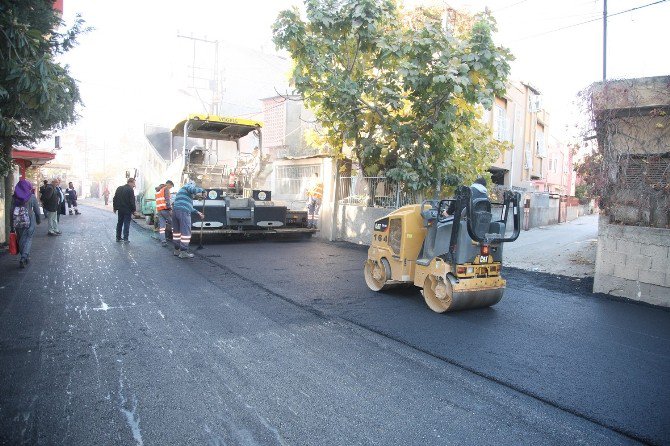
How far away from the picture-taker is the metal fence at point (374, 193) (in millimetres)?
11648

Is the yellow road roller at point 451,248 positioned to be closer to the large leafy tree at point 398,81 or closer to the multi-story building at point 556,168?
the large leafy tree at point 398,81

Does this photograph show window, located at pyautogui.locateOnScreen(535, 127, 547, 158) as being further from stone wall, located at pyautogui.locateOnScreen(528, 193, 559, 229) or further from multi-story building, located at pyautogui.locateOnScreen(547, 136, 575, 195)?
multi-story building, located at pyautogui.locateOnScreen(547, 136, 575, 195)

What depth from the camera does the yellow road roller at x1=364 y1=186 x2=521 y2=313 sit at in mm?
5332

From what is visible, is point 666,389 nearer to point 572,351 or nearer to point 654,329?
point 572,351

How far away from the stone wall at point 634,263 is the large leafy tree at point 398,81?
10.6 feet

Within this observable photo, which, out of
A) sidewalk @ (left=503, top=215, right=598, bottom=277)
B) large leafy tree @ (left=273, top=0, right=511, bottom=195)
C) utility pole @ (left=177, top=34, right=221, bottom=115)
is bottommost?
sidewalk @ (left=503, top=215, right=598, bottom=277)

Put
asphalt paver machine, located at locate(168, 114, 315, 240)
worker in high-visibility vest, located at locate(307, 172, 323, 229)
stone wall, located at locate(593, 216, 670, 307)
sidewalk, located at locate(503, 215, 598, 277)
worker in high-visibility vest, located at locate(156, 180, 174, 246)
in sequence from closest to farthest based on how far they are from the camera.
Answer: stone wall, located at locate(593, 216, 670, 307) < sidewalk, located at locate(503, 215, 598, 277) < worker in high-visibility vest, located at locate(156, 180, 174, 246) < asphalt paver machine, located at locate(168, 114, 315, 240) < worker in high-visibility vest, located at locate(307, 172, 323, 229)

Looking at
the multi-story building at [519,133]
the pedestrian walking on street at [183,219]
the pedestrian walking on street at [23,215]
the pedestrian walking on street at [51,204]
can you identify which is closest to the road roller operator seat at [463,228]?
the pedestrian walking on street at [183,219]

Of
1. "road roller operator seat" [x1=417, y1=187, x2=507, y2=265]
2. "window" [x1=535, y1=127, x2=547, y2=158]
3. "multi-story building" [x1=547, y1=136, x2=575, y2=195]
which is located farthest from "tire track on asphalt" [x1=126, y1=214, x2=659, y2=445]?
"multi-story building" [x1=547, y1=136, x2=575, y2=195]

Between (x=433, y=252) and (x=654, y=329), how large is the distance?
8.76ft

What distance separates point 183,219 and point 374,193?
17.5ft

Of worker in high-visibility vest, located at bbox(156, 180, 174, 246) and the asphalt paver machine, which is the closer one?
worker in high-visibility vest, located at bbox(156, 180, 174, 246)

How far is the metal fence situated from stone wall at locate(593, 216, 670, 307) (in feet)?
16.2

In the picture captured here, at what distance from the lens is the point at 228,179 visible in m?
12.4
